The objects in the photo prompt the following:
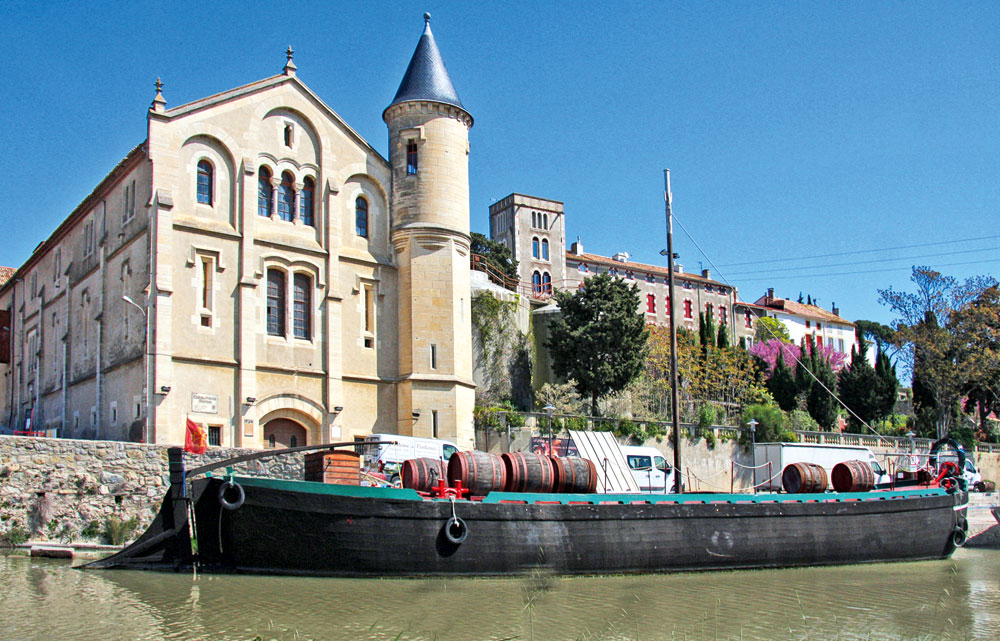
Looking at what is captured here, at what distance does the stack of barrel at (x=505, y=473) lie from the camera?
1811 cm

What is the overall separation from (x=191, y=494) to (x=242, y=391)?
11.5 metres

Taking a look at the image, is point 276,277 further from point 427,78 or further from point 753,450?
point 753,450

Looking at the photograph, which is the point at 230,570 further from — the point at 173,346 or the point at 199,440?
the point at 173,346

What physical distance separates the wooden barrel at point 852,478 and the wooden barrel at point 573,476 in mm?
8604

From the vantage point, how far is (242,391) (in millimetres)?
28312

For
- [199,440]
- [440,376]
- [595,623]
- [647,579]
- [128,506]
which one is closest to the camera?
[595,623]

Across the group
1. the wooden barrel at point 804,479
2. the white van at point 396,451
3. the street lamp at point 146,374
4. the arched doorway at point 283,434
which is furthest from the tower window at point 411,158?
the wooden barrel at point 804,479

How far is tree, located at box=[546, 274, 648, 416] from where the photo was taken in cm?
4044

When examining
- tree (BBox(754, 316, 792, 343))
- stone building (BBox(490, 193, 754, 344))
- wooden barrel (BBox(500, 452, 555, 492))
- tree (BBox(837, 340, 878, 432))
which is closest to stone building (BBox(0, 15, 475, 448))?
wooden barrel (BBox(500, 452, 555, 492))

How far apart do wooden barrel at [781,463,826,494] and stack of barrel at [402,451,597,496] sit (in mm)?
6914

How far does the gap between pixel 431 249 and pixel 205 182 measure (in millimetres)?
7780

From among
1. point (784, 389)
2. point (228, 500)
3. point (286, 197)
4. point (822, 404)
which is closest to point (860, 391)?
point (822, 404)

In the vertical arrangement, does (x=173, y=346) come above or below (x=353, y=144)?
below

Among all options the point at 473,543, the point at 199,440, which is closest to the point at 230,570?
the point at 473,543
